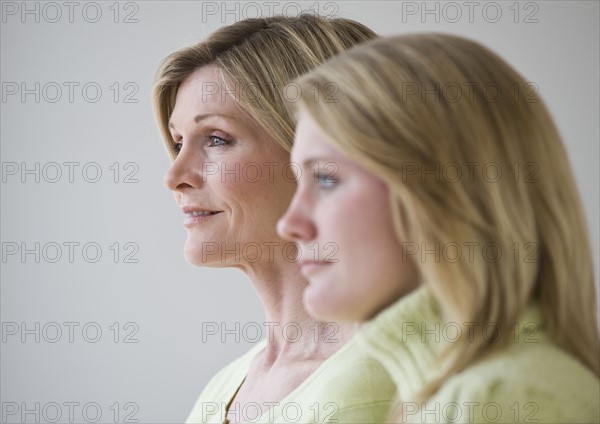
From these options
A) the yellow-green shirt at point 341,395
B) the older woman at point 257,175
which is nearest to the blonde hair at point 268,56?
the older woman at point 257,175

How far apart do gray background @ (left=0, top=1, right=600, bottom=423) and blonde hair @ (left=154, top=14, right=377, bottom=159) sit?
0.99m

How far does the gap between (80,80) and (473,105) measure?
1942 millimetres

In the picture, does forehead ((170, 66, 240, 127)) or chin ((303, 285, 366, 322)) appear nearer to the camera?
chin ((303, 285, 366, 322))

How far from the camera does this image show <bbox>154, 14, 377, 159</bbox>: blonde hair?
1400 mm

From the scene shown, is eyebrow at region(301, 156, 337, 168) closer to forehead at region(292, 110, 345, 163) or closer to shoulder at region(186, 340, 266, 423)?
forehead at region(292, 110, 345, 163)

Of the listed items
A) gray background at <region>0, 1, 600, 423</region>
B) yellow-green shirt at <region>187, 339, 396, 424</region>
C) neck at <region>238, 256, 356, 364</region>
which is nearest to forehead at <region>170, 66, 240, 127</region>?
neck at <region>238, 256, 356, 364</region>

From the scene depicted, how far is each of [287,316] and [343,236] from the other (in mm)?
582

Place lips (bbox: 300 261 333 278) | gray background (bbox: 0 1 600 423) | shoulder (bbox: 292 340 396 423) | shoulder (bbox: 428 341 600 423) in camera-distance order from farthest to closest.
A: gray background (bbox: 0 1 600 423) < shoulder (bbox: 292 340 396 423) < lips (bbox: 300 261 333 278) < shoulder (bbox: 428 341 600 423)

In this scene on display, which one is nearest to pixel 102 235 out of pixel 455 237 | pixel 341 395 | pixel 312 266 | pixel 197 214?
pixel 197 214

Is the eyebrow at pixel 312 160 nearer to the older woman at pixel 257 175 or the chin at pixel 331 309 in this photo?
the chin at pixel 331 309

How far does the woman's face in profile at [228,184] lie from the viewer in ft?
4.60

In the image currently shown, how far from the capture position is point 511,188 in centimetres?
85

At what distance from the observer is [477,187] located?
0.85 m

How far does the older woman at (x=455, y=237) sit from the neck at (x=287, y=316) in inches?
19.5
